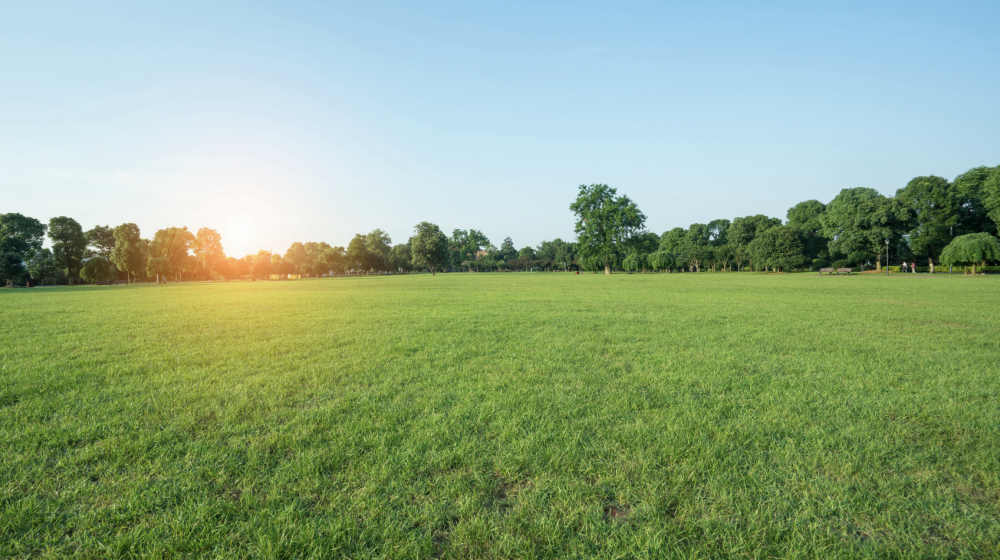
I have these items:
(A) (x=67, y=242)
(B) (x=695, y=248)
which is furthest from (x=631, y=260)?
(A) (x=67, y=242)

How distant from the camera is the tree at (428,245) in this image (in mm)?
76562

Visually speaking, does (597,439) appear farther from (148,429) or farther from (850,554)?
(148,429)

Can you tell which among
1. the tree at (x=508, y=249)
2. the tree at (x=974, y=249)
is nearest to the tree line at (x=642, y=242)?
the tree at (x=974, y=249)

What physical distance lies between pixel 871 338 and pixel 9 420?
13139 mm

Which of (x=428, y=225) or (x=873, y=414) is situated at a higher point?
(x=428, y=225)

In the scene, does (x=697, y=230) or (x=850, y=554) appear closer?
(x=850, y=554)

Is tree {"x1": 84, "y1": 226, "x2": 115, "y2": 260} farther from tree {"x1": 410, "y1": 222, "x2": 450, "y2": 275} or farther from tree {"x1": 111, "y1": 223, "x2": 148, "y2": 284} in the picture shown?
tree {"x1": 410, "y1": 222, "x2": 450, "y2": 275}

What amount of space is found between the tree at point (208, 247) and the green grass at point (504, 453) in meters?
87.0

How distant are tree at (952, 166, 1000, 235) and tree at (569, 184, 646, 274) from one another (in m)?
39.6

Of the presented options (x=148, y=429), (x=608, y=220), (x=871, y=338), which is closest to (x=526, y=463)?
(x=148, y=429)

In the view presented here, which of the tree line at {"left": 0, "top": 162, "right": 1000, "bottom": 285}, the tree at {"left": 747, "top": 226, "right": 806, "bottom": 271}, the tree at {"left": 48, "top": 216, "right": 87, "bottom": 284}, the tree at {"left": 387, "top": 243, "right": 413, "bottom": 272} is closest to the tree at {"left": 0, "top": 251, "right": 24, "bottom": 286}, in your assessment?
the tree line at {"left": 0, "top": 162, "right": 1000, "bottom": 285}

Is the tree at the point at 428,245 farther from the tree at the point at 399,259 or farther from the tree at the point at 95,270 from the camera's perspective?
the tree at the point at 95,270

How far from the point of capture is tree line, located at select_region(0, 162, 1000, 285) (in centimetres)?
4975

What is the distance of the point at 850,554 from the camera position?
2.12 metres
